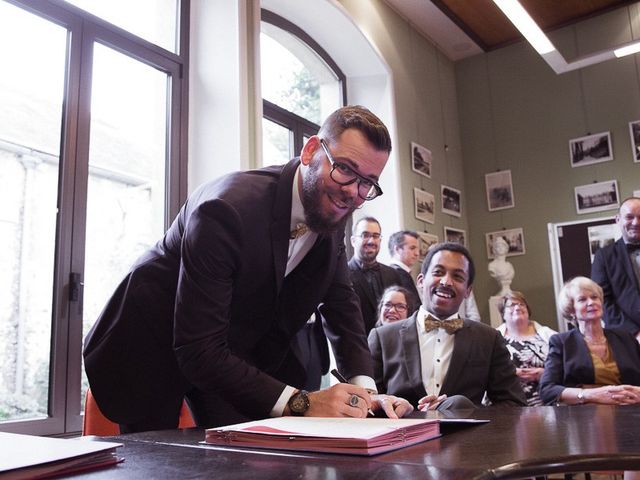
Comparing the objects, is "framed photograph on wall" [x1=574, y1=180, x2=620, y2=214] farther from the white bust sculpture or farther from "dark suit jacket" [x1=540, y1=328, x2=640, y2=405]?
"dark suit jacket" [x1=540, y1=328, x2=640, y2=405]

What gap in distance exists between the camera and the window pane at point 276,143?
4.43 m

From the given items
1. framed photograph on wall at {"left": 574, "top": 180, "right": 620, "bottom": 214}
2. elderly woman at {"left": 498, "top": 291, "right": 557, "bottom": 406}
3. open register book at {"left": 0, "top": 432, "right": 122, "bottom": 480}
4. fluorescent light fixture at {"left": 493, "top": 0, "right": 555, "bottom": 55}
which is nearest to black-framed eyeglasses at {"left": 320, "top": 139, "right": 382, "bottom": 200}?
open register book at {"left": 0, "top": 432, "right": 122, "bottom": 480}

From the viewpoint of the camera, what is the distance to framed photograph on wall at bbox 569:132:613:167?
5773 millimetres

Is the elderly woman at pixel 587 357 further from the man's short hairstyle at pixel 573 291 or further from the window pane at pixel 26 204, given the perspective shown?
the window pane at pixel 26 204

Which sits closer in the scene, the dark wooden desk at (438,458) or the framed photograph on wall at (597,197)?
the dark wooden desk at (438,458)

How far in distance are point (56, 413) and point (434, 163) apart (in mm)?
4269

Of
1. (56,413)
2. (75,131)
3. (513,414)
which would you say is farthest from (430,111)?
(513,414)

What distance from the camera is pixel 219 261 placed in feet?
4.00

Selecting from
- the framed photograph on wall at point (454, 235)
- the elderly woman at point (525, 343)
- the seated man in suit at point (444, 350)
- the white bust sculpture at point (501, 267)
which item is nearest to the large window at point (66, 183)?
the seated man in suit at point (444, 350)

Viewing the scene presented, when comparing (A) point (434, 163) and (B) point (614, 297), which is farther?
(A) point (434, 163)

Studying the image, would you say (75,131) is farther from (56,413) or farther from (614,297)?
(614,297)

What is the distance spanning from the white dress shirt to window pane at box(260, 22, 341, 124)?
2632 mm

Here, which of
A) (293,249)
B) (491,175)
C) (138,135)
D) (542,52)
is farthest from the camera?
(491,175)

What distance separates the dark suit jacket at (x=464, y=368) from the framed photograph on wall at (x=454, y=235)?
3703 mm
